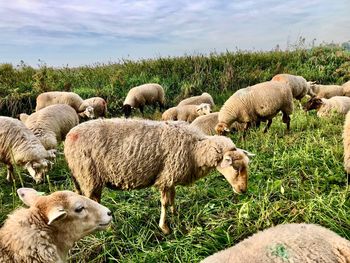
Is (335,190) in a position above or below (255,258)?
below

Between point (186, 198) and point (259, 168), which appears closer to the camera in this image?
point (186, 198)

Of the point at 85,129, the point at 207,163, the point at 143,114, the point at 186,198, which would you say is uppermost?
the point at 85,129

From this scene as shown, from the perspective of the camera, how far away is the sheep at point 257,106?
32.4ft

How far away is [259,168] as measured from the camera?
21.5ft

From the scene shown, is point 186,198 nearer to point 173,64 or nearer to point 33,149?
point 33,149

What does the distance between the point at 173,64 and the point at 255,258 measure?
16.7 metres

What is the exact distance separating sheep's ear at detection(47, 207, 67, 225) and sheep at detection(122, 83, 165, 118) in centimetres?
1248

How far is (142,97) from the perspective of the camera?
16375 millimetres

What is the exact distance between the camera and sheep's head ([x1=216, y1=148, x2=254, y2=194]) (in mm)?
5555

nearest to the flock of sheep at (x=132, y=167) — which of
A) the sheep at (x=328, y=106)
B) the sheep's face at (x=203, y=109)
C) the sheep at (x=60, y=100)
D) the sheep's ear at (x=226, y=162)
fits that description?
the sheep's ear at (x=226, y=162)

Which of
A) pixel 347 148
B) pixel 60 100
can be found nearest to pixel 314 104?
pixel 347 148

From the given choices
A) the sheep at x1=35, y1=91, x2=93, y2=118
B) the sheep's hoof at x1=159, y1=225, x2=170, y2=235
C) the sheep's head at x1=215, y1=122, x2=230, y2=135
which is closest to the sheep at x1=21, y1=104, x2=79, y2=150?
the sheep at x1=35, y1=91, x2=93, y2=118

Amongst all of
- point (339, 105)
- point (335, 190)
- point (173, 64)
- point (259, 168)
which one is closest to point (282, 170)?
point (259, 168)

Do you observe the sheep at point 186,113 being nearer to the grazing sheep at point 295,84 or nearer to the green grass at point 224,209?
the grazing sheep at point 295,84
